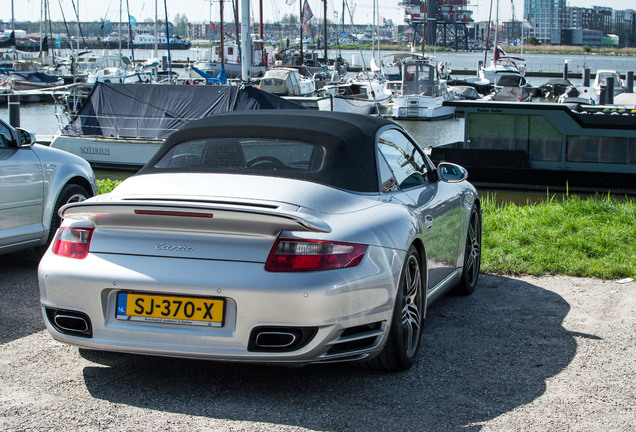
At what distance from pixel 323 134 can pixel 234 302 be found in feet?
4.48

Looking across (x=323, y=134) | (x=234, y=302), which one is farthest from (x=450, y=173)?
(x=234, y=302)

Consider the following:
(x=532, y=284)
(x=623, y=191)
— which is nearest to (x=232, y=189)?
(x=532, y=284)

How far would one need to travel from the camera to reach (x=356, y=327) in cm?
429

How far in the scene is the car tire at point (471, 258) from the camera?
6.74 metres

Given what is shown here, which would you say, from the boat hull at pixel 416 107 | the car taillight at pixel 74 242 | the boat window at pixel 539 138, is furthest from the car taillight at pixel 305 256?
the boat hull at pixel 416 107

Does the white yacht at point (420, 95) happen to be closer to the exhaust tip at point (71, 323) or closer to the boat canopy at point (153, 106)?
the boat canopy at point (153, 106)

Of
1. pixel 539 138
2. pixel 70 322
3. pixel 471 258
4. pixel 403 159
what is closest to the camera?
pixel 70 322

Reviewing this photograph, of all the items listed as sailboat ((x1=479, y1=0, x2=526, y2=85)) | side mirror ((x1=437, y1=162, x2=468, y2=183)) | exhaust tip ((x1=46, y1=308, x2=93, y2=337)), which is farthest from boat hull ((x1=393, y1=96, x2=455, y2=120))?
exhaust tip ((x1=46, y1=308, x2=93, y2=337))

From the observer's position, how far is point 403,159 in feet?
18.7

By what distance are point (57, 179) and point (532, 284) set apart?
14.8ft

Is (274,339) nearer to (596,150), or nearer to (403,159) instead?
(403,159)

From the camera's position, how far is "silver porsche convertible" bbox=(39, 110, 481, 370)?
4082 mm

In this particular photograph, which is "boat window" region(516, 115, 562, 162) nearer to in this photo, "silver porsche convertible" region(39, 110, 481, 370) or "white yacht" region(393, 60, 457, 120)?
"silver porsche convertible" region(39, 110, 481, 370)

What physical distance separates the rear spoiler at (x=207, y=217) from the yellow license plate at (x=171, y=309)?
36 cm
